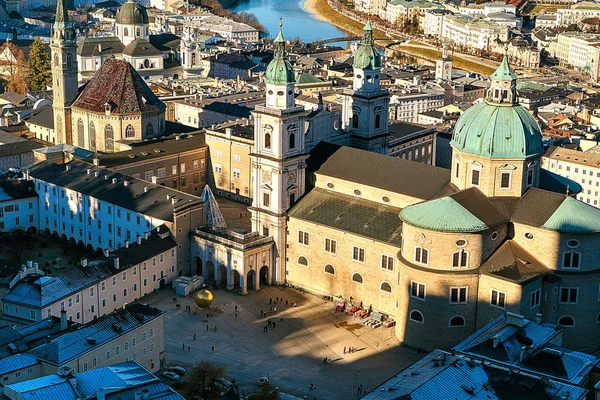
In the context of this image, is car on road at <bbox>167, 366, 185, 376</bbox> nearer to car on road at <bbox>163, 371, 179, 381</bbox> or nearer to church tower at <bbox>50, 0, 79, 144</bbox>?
car on road at <bbox>163, 371, 179, 381</bbox>

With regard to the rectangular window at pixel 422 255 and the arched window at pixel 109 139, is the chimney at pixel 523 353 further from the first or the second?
the arched window at pixel 109 139

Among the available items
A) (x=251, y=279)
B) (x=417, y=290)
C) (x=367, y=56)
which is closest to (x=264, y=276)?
(x=251, y=279)

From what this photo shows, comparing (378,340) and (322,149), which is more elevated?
(322,149)

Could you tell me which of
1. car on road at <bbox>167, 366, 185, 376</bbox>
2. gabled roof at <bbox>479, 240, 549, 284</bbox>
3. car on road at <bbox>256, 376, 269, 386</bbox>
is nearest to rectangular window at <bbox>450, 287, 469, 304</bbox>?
gabled roof at <bbox>479, 240, 549, 284</bbox>

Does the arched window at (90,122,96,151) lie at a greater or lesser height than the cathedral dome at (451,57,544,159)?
lesser

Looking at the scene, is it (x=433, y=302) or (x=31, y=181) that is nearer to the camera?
(x=433, y=302)

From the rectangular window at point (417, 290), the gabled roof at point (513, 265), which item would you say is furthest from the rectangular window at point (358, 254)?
the gabled roof at point (513, 265)

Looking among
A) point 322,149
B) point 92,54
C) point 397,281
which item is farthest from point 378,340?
point 92,54

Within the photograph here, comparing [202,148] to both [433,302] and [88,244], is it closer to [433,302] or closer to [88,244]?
[88,244]
